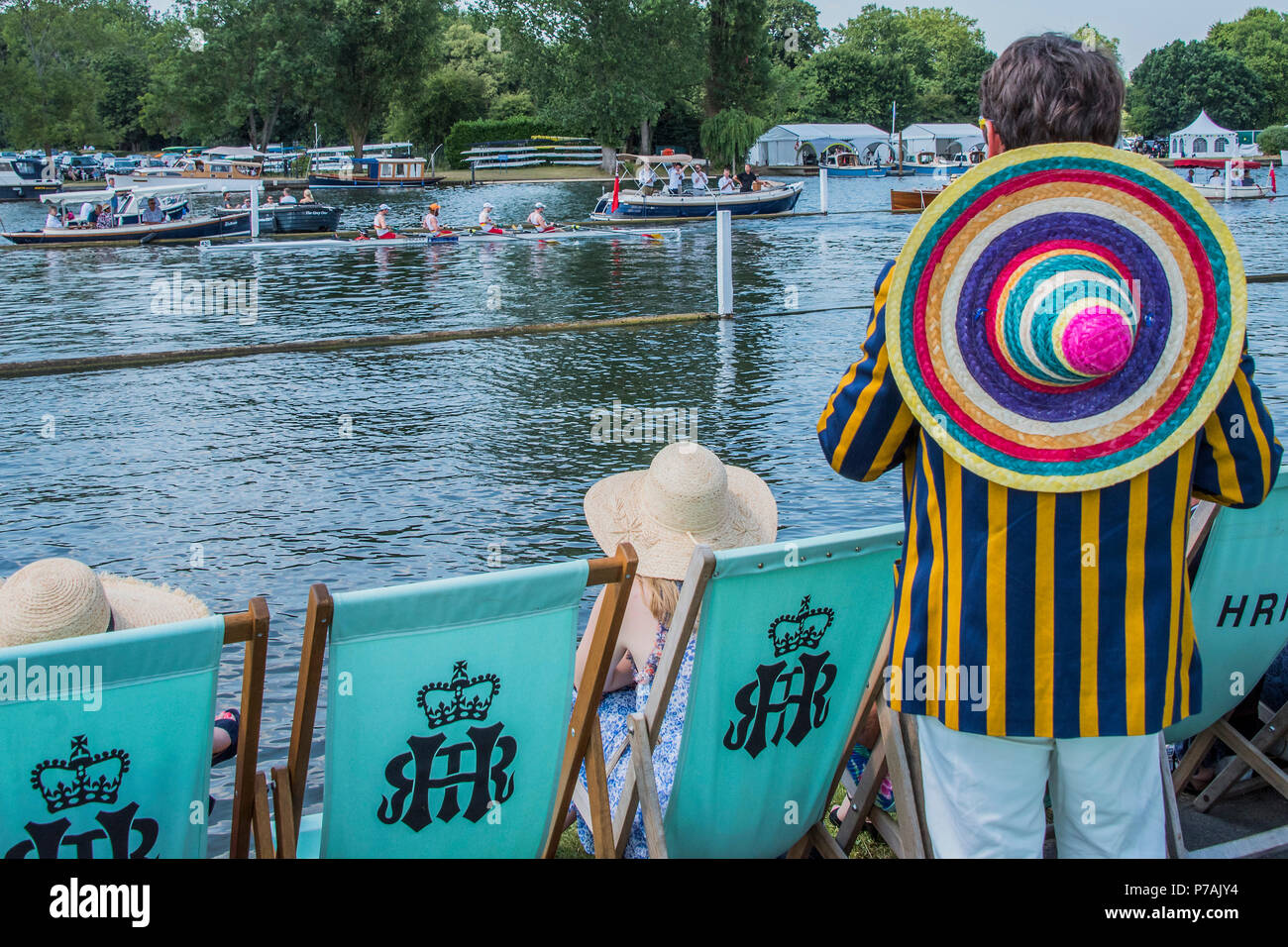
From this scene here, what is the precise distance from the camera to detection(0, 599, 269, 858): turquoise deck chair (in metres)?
2.55

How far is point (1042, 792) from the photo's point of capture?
2631 millimetres

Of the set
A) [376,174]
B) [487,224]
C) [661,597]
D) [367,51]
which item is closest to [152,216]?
[487,224]

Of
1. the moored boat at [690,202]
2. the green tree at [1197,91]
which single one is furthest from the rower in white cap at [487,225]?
the green tree at [1197,91]

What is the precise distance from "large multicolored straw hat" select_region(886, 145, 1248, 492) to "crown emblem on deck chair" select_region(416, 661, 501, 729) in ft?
4.03

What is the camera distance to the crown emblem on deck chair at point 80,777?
104 inches

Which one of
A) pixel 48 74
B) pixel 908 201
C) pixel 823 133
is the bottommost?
pixel 908 201

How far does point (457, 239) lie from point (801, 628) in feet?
99.7

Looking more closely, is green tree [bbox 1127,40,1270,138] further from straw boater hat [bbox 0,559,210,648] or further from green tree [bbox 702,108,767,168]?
straw boater hat [bbox 0,559,210,648]

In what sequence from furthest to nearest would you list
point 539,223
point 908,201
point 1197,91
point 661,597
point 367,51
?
point 1197,91, point 367,51, point 908,201, point 539,223, point 661,597

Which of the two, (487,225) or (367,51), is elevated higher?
(367,51)

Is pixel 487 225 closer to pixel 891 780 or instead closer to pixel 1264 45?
pixel 891 780

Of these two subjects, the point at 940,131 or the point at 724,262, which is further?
the point at 940,131

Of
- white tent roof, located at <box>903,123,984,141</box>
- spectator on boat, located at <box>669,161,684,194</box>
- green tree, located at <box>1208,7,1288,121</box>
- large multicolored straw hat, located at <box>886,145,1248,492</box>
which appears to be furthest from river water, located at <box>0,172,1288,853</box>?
green tree, located at <box>1208,7,1288,121</box>

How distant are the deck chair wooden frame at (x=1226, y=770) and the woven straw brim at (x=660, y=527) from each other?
1268 mm
